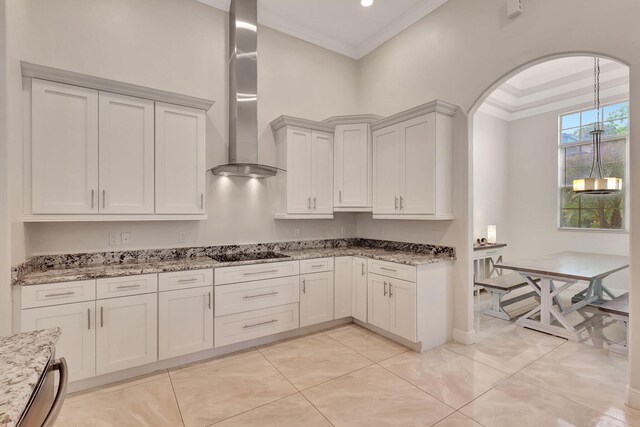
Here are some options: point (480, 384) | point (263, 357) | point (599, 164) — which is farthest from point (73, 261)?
point (599, 164)

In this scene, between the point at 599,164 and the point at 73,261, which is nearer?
the point at 73,261

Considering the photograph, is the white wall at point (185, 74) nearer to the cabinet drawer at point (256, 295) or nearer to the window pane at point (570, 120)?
the cabinet drawer at point (256, 295)

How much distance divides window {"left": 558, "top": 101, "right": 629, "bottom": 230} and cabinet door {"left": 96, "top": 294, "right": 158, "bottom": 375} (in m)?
6.51

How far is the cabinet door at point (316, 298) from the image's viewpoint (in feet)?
11.2

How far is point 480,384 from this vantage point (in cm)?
245

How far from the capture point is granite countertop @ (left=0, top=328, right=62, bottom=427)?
2.28 ft

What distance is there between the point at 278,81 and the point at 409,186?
213cm

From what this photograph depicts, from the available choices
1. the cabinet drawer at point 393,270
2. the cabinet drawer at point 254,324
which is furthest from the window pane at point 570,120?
the cabinet drawer at point 254,324

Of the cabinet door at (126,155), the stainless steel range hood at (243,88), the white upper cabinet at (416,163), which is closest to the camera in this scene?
the cabinet door at (126,155)

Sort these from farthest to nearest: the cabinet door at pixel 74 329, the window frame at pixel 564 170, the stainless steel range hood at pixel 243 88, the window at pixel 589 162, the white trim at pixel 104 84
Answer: the window at pixel 589 162
the window frame at pixel 564 170
the stainless steel range hood at pixel 243 88
the white trim at pixel 104 84
the cabinet door at pixel 74 329

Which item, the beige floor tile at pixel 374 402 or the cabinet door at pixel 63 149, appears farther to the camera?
the cabinet door at pixel 63 149

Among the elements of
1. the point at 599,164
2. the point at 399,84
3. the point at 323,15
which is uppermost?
the point at 323,15

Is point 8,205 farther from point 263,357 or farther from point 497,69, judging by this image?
point 497,69

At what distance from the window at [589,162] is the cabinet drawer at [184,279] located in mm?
6025
